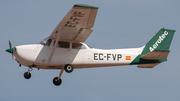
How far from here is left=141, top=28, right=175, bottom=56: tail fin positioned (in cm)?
2084

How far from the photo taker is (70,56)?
1880cm

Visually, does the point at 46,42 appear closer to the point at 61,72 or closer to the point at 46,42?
the point at 46,42

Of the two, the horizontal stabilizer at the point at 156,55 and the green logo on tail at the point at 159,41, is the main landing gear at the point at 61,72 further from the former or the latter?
the green logo on tail at the point at 159,41

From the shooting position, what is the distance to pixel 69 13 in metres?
16.7

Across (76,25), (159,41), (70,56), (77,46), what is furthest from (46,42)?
(159,41)

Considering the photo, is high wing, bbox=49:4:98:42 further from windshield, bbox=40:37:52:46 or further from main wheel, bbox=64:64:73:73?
main wheel, bbox=64:64:73:73

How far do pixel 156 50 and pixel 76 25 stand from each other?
4519 mm

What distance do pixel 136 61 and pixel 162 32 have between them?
241 centimetres

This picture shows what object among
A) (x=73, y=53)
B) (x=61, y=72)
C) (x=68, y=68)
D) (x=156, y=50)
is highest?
(x=156, y=50)

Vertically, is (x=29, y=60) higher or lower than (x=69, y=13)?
lower

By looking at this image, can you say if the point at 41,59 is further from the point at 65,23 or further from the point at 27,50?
the point at 65,23

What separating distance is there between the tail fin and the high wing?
414 cm

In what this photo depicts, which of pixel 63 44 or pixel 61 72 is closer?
pixel 63 44

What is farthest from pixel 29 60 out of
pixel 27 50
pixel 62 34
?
pixel 62 34
